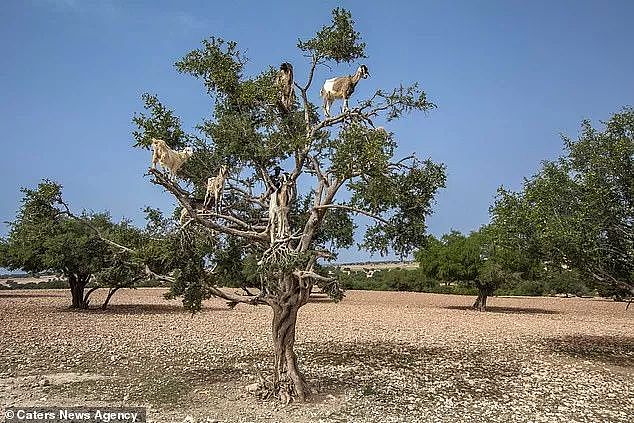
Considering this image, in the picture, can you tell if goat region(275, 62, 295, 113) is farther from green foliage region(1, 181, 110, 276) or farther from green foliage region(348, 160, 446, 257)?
green foliage region(1, 181, 110, 276)

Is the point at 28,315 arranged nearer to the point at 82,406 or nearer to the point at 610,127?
the point at 82,406

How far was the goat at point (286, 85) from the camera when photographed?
11094mm

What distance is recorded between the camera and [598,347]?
19406 millimetres

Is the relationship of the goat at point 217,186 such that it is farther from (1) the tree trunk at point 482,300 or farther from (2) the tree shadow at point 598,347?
(1) the tree trunk at point 482,300

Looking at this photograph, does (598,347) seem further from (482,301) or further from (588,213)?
(482,301)

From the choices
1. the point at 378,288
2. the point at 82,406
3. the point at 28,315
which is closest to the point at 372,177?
the point at 82,406

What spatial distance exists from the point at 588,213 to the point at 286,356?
906 cm

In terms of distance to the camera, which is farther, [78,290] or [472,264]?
[472,264]

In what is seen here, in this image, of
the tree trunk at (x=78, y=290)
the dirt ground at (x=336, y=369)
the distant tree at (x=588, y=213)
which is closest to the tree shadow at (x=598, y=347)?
the dirt ground at (x=336, y=369)

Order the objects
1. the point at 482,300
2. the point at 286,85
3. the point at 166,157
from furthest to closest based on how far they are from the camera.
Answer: the point at 482,300 < the point at 286,85 < the point at 166,157

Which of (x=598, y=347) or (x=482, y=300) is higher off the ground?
(x=482, y=300)

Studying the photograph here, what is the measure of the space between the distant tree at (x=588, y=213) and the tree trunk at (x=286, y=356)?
745 cm

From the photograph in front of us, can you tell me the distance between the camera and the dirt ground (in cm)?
1020

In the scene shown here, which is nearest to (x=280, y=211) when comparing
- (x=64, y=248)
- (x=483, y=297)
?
(x=64, y=248)
